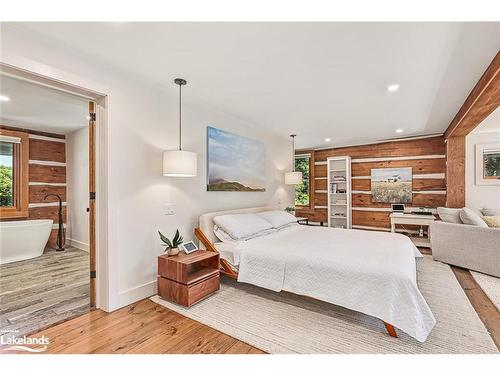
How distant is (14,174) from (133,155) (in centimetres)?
357

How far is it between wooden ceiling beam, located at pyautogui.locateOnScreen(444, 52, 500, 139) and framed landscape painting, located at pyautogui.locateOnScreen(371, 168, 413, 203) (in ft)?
5.32

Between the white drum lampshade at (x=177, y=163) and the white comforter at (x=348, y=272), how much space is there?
1042mm

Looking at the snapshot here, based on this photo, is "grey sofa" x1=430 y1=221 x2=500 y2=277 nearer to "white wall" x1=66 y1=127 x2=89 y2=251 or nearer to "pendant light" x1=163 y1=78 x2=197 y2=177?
"pendant light" x1=163 y1=78 x2=197 y2=177

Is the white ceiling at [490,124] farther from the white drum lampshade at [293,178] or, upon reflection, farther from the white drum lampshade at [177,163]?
the white drum lampshade at [177,163]

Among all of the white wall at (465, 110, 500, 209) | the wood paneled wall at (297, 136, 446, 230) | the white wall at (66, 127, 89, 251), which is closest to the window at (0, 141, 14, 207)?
the white wall at (66, 127, 89, 251)

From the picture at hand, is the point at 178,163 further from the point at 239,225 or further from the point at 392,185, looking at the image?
the point at 392,185

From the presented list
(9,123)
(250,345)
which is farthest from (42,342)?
(9,123)

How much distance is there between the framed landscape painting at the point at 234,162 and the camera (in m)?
3.54

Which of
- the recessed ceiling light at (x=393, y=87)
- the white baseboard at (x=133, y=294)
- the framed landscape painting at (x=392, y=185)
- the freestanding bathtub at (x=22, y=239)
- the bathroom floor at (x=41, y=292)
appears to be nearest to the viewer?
the bathroom floor at (x=41, y=292)

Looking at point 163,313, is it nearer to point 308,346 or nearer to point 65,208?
point 308,346

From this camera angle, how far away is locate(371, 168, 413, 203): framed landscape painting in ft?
18.2

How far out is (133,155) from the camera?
259 cm

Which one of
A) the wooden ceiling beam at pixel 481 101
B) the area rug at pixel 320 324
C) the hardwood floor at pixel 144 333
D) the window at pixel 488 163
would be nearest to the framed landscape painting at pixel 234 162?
the area rug at pixel 320 324
